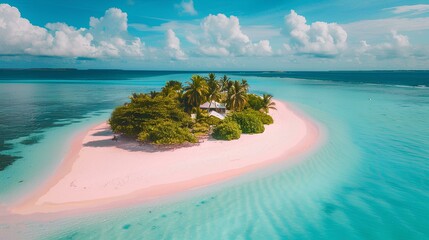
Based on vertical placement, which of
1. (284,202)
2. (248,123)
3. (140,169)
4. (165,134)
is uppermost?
(248,123)

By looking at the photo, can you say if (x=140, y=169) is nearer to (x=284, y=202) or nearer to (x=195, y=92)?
(x=284, y=202)

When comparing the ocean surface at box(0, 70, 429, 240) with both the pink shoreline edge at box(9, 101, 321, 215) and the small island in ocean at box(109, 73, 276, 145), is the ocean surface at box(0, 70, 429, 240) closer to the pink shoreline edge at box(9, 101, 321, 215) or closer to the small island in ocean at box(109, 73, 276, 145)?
the pink shoreline edge at box(9, 101, 321, 215)

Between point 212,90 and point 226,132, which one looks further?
point 212,90

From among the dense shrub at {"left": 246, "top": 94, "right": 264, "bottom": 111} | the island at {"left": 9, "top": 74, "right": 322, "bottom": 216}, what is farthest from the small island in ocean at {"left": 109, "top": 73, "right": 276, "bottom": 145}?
the dense shrub at {"left": 246, "top": 94, "right": 264, "bottom": 111}

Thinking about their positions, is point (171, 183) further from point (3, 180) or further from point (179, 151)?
point (3, 180)

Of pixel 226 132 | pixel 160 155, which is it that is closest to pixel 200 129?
pixel 226 132

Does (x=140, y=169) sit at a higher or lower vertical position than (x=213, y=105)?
lower

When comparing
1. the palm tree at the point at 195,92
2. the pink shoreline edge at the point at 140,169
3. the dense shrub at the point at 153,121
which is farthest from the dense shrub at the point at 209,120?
the palm tree at the point at 195,92
